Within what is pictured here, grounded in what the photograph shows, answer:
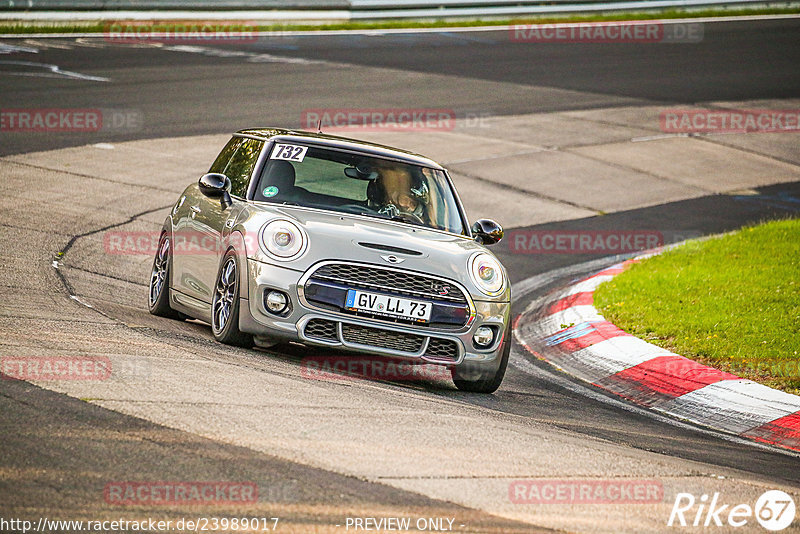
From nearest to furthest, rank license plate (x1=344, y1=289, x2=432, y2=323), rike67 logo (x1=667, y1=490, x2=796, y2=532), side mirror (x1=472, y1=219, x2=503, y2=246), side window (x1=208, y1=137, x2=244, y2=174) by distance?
rike67 logo (x1=667, y1=490, x2=796, y2=532) < license plate (x1=344, y1=289, x2=432, y2=323) < side mirror (x1=472, y1=219, x2=503, y2=246) < side window (x1=208, y1=137, x2=244, y2=174)

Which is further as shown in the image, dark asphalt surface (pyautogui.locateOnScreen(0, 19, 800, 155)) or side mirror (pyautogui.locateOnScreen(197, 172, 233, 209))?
dark asphalt surface (pyautogui.locateOnScreen(0, 19, 800, 155))

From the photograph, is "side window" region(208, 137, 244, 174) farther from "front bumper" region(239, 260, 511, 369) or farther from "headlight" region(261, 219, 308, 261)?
"front bumper" region(239, 260, 511, 369)

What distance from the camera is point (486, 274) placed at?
7.44 metres

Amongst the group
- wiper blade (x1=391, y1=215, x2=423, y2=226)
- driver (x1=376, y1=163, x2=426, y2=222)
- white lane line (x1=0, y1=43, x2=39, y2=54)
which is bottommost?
wiper blade (x1=391, y1=215, x2=423, y2=226)

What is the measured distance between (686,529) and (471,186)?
11.1 meters

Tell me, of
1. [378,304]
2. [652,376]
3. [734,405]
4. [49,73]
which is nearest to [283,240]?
[378,304]

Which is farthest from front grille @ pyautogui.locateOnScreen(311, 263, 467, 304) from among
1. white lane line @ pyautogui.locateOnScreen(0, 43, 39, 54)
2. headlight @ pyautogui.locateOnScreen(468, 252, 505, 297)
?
white lane line @ pyautogui.locateOnScreen(0, 43, 39, 54)

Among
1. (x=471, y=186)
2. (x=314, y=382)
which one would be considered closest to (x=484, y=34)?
(x=471, y=186)

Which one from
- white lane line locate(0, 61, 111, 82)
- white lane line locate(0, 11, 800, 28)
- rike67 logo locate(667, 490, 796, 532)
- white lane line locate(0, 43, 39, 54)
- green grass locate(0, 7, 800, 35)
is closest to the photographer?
rike67 logo locate(667, 490, 796, 532)

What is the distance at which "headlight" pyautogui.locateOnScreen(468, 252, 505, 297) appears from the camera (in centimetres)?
738

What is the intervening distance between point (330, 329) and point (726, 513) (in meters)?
2.92

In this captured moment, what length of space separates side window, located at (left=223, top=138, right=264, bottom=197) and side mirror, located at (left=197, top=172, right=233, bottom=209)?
5.1 inches

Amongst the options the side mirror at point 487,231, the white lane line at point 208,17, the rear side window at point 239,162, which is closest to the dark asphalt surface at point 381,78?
the white lane line at point 208,17

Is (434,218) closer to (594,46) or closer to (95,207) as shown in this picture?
(95,207)
